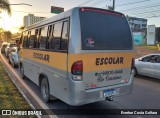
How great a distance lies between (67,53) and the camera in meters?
5.43

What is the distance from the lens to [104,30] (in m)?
5.91

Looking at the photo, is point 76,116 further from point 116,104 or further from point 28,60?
point 28,60

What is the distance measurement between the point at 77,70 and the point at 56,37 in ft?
4.68

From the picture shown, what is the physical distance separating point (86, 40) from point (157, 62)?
7030 millimetres

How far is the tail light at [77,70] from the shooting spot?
527 centimetres

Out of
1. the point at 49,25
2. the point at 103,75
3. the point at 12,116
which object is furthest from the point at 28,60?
the point at 103,75

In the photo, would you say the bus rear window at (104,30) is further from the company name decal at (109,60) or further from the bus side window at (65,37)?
the bus side window at (65,37)

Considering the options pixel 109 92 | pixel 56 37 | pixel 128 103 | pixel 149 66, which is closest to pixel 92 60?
pixel 109 92

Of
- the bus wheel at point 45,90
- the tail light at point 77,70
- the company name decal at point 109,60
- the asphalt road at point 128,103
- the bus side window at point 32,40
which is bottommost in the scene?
the asphalt road at point 128,103

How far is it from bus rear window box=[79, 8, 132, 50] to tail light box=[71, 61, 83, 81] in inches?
15.8

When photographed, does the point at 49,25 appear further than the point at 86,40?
Yes

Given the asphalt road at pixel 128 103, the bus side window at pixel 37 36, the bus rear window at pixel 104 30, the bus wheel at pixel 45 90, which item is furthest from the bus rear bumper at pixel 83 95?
the bus side window at pixel 37 36

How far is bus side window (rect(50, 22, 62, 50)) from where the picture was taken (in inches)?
238

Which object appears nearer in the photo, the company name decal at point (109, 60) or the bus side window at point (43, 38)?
the company name decal at point (109, 60)
